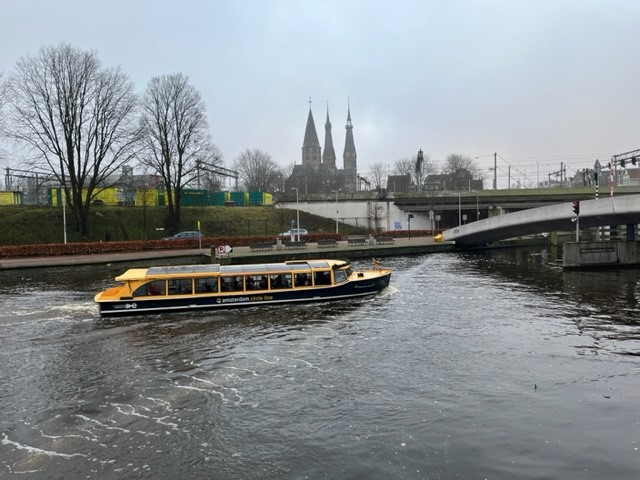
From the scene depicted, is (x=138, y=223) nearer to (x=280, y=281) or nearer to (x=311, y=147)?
(x=280, y=281)

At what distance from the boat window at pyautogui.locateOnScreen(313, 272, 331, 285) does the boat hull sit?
0.37 meters

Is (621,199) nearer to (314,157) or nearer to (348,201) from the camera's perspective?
(348,201)

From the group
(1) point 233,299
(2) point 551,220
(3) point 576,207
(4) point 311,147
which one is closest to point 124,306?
(1) point 233,299

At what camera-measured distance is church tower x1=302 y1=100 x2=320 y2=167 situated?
18325cm

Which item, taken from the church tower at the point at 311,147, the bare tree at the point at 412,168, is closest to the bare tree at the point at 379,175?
the bare tree at the point at 412,168

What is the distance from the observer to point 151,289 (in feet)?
82.8

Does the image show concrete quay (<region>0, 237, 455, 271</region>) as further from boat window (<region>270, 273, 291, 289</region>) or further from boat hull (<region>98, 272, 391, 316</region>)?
boat window (<region>270, 273, 291, 289</region>)

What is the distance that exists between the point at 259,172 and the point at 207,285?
10283cm

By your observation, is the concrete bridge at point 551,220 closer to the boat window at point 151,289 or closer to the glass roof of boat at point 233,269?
the glass roof of boat at point 233,269

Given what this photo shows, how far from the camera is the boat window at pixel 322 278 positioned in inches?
1091

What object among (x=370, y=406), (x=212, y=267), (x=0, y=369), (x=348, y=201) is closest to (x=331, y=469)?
(x=370, y=406)

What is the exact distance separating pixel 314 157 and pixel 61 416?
174 metres

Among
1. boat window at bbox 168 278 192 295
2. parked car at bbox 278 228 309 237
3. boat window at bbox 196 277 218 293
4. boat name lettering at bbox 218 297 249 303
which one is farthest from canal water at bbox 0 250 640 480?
parked car at bbox 278 228 309 237

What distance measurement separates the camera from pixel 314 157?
183m
